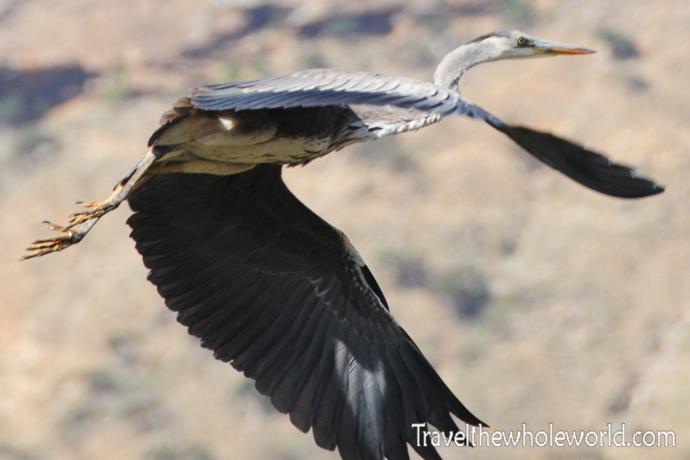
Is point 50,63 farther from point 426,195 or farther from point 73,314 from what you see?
point 426,195

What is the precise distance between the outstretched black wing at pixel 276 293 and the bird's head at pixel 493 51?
1254 millimetres

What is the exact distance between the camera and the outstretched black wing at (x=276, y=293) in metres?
6.35

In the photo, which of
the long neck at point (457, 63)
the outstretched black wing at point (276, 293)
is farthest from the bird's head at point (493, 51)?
the outstretched black wing at point (276, 293)

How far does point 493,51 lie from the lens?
688cm

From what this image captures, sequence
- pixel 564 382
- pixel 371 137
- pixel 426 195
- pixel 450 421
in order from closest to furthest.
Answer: pixel 371 137 < pixel 450 421 < pixel 564 382 < pixel 426 195

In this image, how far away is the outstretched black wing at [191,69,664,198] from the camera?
437 cm

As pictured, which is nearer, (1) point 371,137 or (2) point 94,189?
(1) point 371,137

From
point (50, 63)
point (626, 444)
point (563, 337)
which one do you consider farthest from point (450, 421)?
point (50, 63)

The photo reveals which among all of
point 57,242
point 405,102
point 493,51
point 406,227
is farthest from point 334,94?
point 406,227

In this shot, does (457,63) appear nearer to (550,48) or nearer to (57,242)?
(550,48)

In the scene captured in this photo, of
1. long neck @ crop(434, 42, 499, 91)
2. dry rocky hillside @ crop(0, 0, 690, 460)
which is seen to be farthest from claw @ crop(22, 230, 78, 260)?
dry rocky hillside @ crop(0, 0, 690, 460)

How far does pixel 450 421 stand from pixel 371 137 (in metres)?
1.80

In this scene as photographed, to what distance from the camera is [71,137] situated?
27828 mm

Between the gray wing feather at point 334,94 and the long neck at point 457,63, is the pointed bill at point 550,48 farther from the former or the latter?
the gray wing feather at point 334,94
